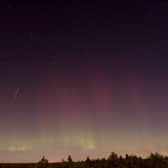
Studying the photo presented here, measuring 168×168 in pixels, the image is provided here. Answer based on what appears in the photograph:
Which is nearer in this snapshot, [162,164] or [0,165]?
[162,164]

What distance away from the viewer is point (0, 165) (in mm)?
43188

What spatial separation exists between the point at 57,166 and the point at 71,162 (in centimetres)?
166

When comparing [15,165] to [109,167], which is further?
[15,165]

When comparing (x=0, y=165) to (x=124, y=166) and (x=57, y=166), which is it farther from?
(x=124, y=166)

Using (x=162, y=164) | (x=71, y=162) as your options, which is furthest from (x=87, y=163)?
(x=162, y=164)

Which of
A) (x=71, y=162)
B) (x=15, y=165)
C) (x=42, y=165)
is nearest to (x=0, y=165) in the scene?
(x=15, y=165)

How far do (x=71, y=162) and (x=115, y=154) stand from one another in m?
5.12

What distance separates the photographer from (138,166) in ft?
131

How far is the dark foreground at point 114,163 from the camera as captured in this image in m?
40.0

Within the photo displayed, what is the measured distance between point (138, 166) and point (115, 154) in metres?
3.42

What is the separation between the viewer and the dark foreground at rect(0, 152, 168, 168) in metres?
40.0

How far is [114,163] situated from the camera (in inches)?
1603

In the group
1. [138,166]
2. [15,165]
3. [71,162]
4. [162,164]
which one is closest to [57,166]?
[71,162]

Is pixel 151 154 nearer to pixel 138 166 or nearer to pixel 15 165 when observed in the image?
pixel 138 166
